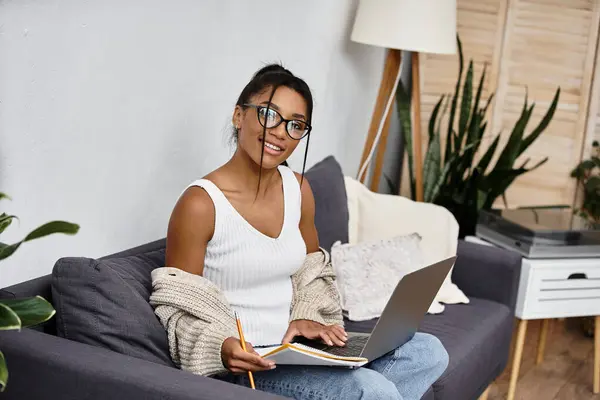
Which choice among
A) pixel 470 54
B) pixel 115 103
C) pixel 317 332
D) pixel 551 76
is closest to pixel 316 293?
pixel 317 332

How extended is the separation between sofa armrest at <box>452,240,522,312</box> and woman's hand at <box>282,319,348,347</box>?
111 cm

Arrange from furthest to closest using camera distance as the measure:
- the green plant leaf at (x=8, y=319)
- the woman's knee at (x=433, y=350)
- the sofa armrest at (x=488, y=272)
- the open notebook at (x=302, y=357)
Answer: the sofa armrest at (x=488, y=272) → the woman's knee at (x=433, y=350) → the open notebook at (x=302, y=357) → the green plant leaf at (x=8, y=319)

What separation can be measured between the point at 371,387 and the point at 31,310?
0.74 m

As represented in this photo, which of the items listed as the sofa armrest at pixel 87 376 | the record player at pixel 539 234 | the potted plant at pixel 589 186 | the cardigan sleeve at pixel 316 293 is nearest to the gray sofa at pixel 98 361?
the sofa armrest at pixel 87 376

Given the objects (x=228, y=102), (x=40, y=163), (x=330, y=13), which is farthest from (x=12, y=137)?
(x=330, y=13)

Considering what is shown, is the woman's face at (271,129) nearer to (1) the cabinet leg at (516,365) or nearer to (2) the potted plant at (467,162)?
(1) the cabinet leg at (516,365)

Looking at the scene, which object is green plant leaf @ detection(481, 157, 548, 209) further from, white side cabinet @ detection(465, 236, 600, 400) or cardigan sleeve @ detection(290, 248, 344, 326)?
cardigan sleeve @ detection(290, 248, 344, 326)

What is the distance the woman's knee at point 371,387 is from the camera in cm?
181

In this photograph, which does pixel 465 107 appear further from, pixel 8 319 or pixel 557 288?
pixel 8 319

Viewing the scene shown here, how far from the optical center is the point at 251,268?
2027 millimetres

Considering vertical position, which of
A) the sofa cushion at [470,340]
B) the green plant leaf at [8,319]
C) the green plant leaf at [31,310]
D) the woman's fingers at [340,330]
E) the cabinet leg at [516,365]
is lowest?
the cabinet leg at [516,365]

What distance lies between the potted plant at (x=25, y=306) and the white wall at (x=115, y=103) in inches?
20.3

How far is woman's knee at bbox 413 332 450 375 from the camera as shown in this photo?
2131 millimetres

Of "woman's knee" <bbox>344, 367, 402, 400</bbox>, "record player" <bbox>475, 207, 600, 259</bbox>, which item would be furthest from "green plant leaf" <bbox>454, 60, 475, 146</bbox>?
"woman's knee" <bbox>344, 367, 402, 400</bbox>
